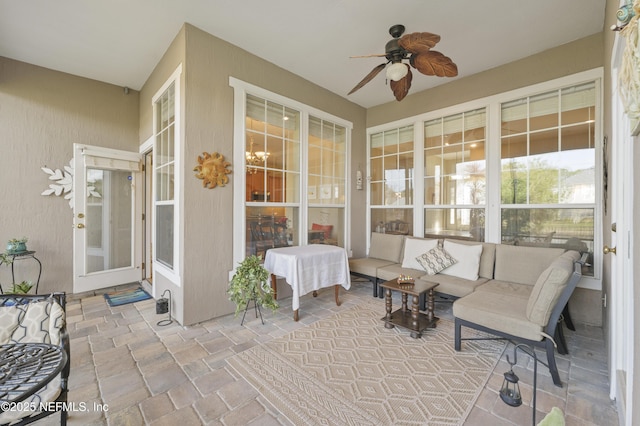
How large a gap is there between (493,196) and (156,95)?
4946 mm

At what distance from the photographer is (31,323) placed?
153 centimetres

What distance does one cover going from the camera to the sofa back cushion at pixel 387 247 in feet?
14.2

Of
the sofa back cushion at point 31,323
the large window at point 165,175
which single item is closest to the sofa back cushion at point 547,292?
the sofa back cushion at point 31,323

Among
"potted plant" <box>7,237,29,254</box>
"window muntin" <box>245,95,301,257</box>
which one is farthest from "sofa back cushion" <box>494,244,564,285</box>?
"potted plant" <box>7,237,29,254</box>

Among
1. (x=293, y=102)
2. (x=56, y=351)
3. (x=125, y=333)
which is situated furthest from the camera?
(x=293, y=102)

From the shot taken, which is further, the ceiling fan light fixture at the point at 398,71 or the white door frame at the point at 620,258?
the ceiling fan light fixture at the point at 398,71

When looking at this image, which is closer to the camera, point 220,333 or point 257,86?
point 220,333

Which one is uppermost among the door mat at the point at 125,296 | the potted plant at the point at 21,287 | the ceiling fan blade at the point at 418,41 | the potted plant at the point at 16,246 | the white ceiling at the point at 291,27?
the white ceiling at the point at 291,27

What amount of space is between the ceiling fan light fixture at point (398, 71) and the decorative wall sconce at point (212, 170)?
208 centimetres

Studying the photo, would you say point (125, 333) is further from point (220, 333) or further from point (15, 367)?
point (15, 367)

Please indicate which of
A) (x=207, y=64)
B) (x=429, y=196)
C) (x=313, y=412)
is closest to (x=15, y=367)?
(x=313, y=412)

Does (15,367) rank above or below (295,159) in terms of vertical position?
below

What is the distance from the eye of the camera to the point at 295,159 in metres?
4.11

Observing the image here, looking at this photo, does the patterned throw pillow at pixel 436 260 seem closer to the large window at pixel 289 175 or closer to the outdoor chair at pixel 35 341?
the large window at pixel 289 175
